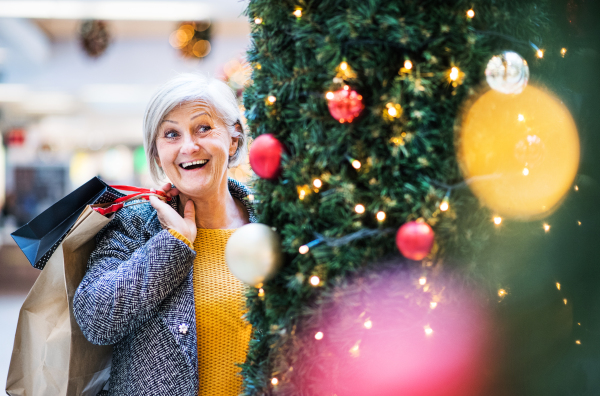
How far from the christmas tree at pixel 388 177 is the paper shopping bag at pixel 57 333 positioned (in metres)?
0.70

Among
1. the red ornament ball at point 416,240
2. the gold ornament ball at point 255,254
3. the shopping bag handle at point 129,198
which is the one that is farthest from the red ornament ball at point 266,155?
the shopping bag handle at point 129,198

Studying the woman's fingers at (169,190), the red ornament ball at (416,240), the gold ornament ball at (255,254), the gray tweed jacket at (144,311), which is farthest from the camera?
the woman's fingers at (169,190)

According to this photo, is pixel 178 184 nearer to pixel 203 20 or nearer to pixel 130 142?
pixel 203 20

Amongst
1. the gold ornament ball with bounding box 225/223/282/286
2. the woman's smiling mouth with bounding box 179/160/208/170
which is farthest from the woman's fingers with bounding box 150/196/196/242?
the gold ornament ball with bounding box 225/223/282/286

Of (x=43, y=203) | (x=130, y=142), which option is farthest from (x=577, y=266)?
(x=130, y=142)

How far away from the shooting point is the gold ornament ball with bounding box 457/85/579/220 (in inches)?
33.7

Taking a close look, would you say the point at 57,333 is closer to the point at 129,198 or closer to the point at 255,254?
the point at 129,198

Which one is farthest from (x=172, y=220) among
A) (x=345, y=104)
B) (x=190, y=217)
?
(x=345, y=104)

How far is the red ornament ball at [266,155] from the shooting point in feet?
3.11

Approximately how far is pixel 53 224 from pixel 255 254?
0.82 m

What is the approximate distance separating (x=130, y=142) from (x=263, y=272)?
7445mm

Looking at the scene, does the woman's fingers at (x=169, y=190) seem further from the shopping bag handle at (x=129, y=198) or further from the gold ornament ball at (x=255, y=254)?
the gold ornament ball at (x=255, y=254)

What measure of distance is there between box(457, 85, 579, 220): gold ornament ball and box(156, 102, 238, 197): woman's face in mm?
858

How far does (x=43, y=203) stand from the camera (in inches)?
259
